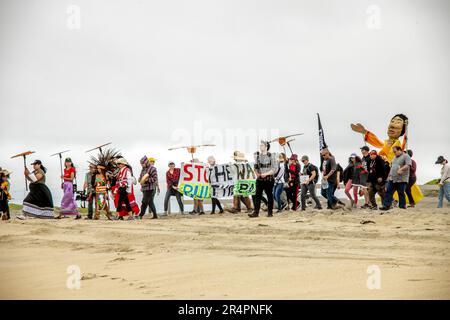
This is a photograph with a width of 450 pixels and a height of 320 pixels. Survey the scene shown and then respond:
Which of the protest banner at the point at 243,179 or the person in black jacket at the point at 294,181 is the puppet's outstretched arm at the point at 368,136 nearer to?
the person in black jacket at the point at 294,181

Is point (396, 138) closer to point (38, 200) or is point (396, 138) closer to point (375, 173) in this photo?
point (375, 173)

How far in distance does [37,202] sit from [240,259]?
10.8 meters

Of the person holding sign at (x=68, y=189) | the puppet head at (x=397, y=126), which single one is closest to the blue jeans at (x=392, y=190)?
the puppet head at (x=397, y=126)

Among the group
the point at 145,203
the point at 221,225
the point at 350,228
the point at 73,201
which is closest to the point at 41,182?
the point at 73,201

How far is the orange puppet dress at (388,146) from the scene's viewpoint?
17.1 meters

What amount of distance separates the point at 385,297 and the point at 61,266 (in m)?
4.27

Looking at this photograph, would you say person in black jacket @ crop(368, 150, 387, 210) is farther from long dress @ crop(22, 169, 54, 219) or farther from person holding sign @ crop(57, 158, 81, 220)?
long dress @ crop(22, 169, 54, 219)

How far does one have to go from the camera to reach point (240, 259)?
788cm

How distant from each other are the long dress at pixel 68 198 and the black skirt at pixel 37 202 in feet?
3.73

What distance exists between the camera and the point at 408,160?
49.2ft

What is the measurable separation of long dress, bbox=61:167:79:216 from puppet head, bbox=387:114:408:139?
9352 mm

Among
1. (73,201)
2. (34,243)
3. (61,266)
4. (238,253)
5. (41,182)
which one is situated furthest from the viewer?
(73,201)

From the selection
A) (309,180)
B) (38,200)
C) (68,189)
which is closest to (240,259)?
(309,180)
